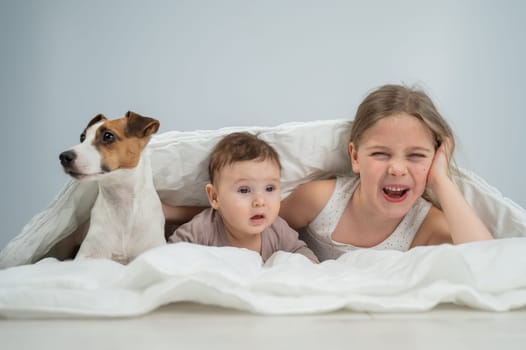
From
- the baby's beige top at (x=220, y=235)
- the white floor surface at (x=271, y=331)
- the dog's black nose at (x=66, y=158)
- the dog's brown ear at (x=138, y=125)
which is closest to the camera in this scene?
the white floor surface at (x=271, y=331)

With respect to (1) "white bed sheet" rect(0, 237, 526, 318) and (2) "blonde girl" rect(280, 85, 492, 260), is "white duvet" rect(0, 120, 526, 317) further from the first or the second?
(2) "blonde girl" rect(280, 85, 492, 260)

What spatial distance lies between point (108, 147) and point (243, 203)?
1.04 feet

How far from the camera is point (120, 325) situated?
74cm

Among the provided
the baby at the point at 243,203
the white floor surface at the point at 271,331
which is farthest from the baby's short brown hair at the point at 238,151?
the white floor surface at the point at 271,331

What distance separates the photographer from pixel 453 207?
4.19 ft

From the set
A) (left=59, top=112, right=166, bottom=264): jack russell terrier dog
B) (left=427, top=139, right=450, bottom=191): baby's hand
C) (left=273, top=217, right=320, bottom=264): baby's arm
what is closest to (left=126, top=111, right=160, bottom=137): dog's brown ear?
(left=59, top=112, right=166, bottom=264): jack russell terrier dog

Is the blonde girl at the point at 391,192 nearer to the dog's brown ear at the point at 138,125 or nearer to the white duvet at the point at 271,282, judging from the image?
the white duvet at the point at 271,282

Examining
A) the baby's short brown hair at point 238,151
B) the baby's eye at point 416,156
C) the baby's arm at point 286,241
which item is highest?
the baby's short brown hair at point 238,151

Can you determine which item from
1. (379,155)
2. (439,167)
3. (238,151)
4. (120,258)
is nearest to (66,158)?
(120,258)

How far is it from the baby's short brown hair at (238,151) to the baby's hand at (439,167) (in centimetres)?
38

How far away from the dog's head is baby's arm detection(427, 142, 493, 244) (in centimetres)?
69

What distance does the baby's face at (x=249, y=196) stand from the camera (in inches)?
47.9

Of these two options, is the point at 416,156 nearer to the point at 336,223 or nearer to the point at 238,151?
the point at 336,223

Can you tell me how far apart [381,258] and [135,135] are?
57 centimetres
